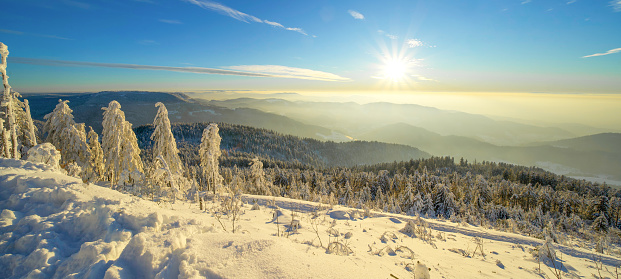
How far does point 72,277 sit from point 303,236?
4874 mm

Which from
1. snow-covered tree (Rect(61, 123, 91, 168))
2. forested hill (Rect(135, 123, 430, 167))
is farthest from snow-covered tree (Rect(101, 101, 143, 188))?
forested hill (Rect(135, 123, 430, 167))

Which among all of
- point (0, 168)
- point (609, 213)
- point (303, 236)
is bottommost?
point (609, 213)

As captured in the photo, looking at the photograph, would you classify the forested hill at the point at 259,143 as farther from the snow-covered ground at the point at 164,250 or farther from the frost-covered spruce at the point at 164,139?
the snow-covered ground at the point at 164,250

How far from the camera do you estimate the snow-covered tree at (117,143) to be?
58.3 feet

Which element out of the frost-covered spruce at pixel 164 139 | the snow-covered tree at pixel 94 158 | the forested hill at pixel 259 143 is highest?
the frost-covered spruce at pixel 164 139

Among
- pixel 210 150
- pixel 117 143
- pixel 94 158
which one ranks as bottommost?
pixel 94 158

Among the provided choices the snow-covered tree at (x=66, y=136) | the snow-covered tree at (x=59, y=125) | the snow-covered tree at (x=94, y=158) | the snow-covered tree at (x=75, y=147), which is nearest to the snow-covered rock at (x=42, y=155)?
the snow-covered tree at (x=75, y=147)

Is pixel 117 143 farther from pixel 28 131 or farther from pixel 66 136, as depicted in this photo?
pixel 28 131

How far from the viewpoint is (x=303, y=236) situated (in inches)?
267

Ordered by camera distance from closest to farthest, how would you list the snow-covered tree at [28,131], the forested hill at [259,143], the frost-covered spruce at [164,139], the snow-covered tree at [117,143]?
the snow-covered tree at [28,131] → the snow-covered tree at [117,143] → the frost-covered spruce at [164,139] → the forested hill at [259,143]

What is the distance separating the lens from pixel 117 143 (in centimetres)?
1844

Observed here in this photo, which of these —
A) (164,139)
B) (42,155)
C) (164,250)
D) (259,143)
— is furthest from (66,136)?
(259,143)

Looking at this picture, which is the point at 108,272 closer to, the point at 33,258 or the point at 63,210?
the point at 33,258

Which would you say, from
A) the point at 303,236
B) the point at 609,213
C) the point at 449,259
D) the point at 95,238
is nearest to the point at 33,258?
the point at 95,238
